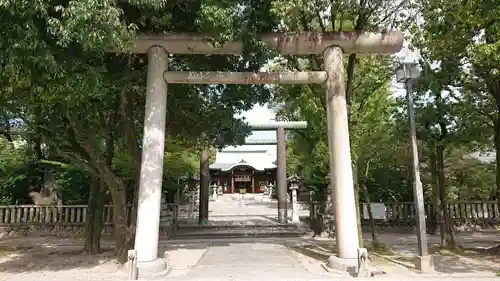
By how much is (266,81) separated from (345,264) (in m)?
4.51

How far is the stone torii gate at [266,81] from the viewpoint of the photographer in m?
7.80

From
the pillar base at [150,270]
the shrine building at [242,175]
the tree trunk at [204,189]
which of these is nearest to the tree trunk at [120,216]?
the pillar base at [150,270]

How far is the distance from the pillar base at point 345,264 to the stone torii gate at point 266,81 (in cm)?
2

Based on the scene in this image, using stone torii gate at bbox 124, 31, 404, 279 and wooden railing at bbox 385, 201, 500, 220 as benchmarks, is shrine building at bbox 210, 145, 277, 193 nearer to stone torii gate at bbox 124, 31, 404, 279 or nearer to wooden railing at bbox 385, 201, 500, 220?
wooden railing at bbox 385, 201, 500, 220

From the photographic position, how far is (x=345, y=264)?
773 centimetres

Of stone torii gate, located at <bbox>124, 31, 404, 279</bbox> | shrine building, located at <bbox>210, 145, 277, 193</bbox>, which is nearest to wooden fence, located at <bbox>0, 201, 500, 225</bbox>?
stone torii gate, located at <bbox>124, 31, 404, 279</bbox>

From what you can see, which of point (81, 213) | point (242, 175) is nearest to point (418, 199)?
point (81, 213)

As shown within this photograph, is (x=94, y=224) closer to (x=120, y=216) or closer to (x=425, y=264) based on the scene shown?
(x=120, y=216)

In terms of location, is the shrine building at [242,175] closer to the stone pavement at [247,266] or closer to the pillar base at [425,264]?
the stone pavement at [247,266]

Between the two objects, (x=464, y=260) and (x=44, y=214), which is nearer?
(x=464, y=260)

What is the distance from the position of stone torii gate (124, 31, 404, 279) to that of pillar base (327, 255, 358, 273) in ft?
0.07

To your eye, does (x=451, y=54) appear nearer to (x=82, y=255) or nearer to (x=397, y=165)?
(x=397, y=165)

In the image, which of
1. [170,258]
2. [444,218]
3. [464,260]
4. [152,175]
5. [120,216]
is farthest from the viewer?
[444,218]

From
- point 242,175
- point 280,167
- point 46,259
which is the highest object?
point 242,175
